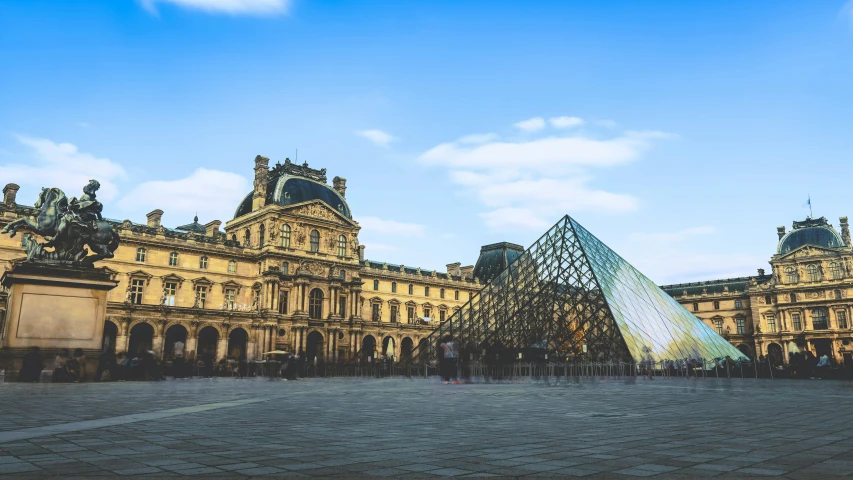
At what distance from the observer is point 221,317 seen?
4694cm

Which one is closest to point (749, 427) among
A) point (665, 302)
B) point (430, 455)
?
point (430, 455)

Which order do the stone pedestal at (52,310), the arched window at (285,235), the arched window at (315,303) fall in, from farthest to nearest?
the arched window at (315,303) → the arched window at (285,235) → the stone pedestal at (52,310)

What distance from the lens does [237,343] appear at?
49469 millimetres

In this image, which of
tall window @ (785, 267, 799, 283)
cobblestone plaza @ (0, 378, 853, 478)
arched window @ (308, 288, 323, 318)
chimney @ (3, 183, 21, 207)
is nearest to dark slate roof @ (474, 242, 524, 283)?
arched window @ (308, 288, 323, 318)

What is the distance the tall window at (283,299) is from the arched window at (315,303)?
2.18 metres

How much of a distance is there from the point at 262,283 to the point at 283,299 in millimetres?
2322

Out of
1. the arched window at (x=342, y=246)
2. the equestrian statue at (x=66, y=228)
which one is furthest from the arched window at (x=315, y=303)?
the equestrian statue at (x=66, y=228)

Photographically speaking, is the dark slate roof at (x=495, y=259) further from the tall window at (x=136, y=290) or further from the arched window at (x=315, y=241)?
the tall window at (x=136, y=290)

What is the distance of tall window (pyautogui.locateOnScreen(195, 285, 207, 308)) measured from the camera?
156ft

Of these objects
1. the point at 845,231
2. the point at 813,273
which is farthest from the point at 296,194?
the point at 845,231

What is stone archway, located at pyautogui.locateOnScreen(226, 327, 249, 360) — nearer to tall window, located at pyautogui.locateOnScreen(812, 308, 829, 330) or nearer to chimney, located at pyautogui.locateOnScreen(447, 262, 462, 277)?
chimney, located at pyautogui.locateOnScreen(447, 262, 462, 277)

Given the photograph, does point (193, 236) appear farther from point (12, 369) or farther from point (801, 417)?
point (801, 417)

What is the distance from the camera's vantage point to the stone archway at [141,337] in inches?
1737

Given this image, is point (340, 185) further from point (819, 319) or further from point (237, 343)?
point (819, 319)
